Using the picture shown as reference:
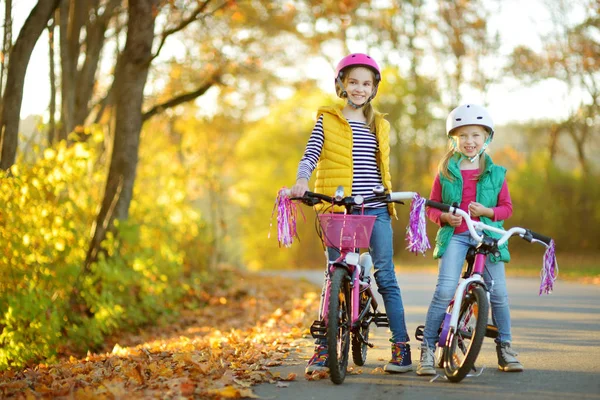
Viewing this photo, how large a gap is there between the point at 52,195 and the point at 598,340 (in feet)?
21.6

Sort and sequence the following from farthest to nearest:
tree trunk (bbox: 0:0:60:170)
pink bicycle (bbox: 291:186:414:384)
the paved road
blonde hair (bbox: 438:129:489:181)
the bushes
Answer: tree trunk (bbox: 0:0:60:170), the bushes, blonde hair (bbox: 438:129:489:181), pink bicycle (bbox: 291:186:414:384), the paved road

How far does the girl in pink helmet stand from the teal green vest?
0.36 m

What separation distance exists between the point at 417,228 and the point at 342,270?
611mm

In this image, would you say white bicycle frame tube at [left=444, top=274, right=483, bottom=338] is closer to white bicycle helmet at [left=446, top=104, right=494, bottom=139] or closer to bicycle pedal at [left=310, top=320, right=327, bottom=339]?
bicycle pedal at [left=310, top=320, right=327, bottom=339]

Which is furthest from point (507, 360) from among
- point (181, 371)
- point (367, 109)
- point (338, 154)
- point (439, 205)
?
point (181, 371)

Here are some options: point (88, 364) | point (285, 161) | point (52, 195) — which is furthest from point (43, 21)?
point (285, 161)

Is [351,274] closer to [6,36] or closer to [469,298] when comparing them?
[469,298]

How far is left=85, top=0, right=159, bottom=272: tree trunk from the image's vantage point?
11844 mm

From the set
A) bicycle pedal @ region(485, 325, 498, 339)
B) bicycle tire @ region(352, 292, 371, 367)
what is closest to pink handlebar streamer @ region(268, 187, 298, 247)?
bicycle tire @ region(352, 292, 371, 367)

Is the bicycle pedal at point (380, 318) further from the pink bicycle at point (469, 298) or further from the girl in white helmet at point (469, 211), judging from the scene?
the pink bicycle at point (469, 298)

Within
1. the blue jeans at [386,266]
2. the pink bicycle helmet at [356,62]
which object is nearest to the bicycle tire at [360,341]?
the blue jeans at [386,266]

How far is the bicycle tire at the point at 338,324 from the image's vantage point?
17.3 ft

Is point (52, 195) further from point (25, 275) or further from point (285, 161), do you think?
point (285, 161)

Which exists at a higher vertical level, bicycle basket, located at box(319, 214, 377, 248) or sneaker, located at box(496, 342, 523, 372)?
bicycle basket, located at box(319, 214, 377, 248)
